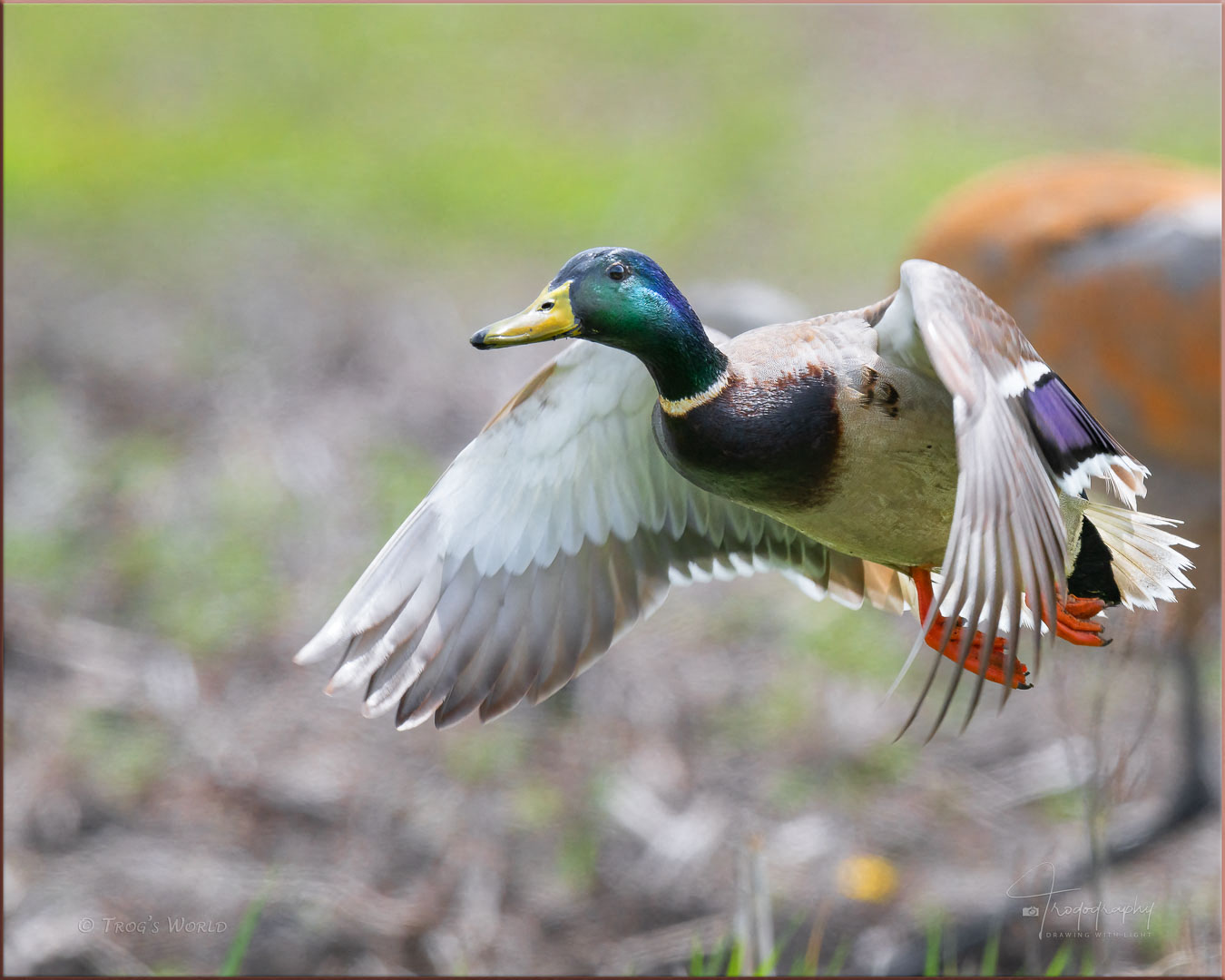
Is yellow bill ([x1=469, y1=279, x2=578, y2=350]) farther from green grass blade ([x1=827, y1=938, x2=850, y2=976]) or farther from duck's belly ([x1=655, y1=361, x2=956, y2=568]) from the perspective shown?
green grass blade ([x1=827, y1=938, x2=850, y2=976])

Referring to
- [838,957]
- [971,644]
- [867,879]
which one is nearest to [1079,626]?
[971,644]

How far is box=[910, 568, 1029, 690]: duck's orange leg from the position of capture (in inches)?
78.9

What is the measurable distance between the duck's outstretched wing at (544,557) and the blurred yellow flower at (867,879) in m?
1.50

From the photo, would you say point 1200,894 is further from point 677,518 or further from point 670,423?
point 670,423

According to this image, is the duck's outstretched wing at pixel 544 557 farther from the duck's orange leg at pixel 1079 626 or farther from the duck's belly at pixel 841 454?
the duck's orange leg at pixel 1079 626

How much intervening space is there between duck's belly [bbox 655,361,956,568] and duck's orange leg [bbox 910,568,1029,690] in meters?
0.16

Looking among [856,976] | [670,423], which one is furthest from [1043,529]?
[856,976]

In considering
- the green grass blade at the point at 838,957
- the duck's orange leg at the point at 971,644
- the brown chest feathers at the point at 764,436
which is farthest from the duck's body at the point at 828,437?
the green grass blade at the point at 838,957

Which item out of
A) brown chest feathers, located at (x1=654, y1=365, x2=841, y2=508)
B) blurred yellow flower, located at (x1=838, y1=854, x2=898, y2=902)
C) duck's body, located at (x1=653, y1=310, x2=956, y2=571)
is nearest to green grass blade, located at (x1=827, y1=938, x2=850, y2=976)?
blurred yellow flower, located at (x1=838, y1=854, x2=898, y2=902)

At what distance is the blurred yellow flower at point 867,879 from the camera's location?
3898mm

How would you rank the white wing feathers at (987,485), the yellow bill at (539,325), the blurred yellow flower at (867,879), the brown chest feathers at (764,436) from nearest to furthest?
the white wing feathers at (987,485), the yellow bill at (539,325), the brown chest feathers at (764,436), the blurred yellow flower at (867,879)

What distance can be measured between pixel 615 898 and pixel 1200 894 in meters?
1.70

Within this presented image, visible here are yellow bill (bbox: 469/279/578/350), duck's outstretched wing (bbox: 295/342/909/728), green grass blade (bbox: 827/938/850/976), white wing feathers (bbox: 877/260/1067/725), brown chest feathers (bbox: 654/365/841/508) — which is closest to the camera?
white wing feathers (bbox: 877/260/1067/725)

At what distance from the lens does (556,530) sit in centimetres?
263
